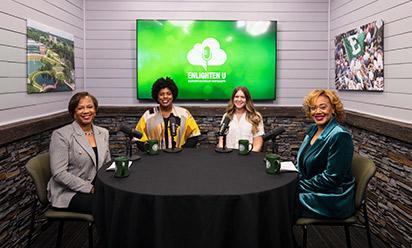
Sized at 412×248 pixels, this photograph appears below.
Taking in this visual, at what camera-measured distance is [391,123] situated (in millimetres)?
3008

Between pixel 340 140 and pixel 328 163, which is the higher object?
pixel 340 140

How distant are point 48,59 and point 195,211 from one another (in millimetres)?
2478

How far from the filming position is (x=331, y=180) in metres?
2.36

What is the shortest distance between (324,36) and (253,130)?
6.10 feet

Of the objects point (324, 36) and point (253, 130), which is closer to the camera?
point (253, 130)

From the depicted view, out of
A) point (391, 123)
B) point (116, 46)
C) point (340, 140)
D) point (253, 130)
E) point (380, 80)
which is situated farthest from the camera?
point (116, 46)

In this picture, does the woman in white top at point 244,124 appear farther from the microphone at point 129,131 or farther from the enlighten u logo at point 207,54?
the microphone at point 129,131

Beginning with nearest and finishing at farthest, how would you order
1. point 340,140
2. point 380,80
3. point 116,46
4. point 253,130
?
point 340,140 → point 380,80 → point 253,130 → point 116,46

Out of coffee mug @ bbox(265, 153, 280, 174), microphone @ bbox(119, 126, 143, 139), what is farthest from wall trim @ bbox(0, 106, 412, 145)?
coffee mug @ bbox(265, 153, 280, 174)

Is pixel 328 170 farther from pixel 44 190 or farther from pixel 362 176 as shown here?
pixel 44 190

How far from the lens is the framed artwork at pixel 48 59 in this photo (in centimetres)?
318

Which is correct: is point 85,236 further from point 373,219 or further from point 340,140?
point 373,219

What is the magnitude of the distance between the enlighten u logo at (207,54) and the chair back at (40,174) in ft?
7.77

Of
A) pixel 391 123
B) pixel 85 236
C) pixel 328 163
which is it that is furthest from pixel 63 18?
pixel 391 123
